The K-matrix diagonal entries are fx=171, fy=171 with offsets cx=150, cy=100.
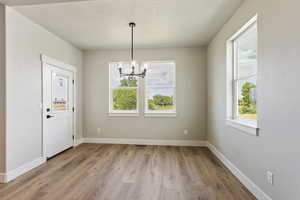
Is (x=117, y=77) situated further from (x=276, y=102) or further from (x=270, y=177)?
(x=270, y=177)

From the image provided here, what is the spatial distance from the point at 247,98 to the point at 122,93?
331 cm

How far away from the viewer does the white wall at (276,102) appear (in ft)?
5.17

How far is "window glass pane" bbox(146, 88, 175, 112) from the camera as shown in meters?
4.87

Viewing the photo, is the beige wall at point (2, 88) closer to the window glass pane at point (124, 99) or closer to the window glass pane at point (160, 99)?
the window glass pane at point (124, 99)

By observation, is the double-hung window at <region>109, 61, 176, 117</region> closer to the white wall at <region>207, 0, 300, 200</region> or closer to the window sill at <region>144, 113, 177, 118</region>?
the window sill at <region>144, 113, 177, 118</region>

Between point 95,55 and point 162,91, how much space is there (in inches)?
88.1

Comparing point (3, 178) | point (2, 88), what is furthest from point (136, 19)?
point (3, 178)

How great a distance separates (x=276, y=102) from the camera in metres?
1.83

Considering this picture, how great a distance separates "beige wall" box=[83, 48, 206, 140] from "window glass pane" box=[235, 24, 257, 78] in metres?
1.77

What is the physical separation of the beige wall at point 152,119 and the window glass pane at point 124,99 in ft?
0.87

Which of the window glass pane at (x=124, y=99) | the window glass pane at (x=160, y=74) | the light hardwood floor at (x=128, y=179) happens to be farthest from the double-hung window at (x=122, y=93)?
the light hardwood floor at (x=128, y=179)

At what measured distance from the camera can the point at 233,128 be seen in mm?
2885

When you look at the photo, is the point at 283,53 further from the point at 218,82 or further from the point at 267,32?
the point at 218,82

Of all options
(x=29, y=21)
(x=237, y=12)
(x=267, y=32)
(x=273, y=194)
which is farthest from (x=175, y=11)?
(x=273, y=194)
